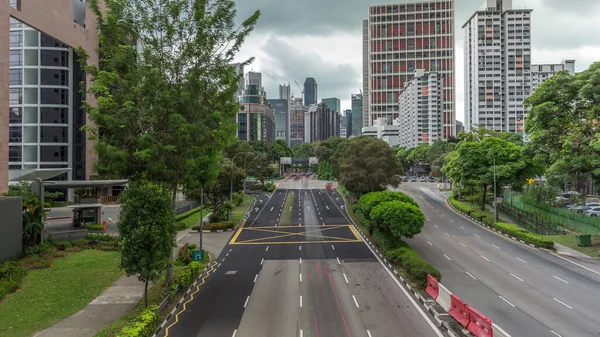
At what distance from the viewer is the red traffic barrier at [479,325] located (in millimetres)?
15133

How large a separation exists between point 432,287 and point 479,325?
5.55 meters

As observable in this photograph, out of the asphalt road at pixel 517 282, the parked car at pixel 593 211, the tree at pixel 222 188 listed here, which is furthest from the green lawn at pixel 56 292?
the parked car at pixel 593 211

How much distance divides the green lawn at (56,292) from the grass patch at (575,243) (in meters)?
36.8

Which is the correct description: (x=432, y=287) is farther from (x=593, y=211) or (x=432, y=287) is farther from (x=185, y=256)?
(x=593, y=211)

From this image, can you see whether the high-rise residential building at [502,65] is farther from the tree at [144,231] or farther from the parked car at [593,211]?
the tree at [144,231]

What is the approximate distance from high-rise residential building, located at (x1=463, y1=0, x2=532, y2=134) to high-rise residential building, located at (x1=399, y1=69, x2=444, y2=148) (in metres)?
14.2

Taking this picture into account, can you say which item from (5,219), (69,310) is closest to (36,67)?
(5,219)

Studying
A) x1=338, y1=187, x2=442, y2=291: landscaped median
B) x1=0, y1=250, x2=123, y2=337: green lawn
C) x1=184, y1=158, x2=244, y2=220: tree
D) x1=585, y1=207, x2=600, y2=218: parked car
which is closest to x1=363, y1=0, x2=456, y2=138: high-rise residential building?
x1=585, y1=207, x2=600, y2=218: parked car

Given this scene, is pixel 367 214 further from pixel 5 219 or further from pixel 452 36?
pixel 452 36

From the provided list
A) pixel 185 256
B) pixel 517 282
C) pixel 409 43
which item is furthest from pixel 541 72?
pixel 185 256

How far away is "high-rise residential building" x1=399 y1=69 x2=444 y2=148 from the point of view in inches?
5846

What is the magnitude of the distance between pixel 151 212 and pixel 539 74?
17695 centimetres

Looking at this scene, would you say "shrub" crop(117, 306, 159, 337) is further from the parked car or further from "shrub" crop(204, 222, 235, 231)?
the parked car

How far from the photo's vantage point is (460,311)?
1769 centimetres
